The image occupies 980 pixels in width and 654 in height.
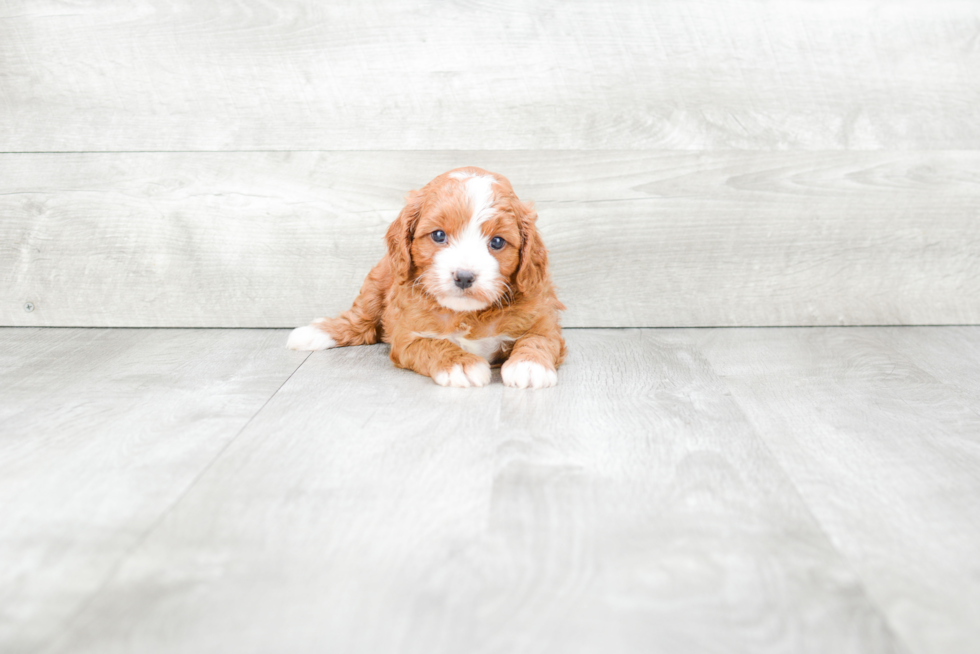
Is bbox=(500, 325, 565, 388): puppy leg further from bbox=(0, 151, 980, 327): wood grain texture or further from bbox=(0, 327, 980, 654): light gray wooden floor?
bbox=(0, 151, 980, 327): wood grain texture

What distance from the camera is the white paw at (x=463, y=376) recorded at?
78.5 inches

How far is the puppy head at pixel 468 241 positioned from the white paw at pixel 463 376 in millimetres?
157

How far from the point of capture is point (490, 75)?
249 centimetres

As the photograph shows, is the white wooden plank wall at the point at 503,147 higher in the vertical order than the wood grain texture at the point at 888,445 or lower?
higher

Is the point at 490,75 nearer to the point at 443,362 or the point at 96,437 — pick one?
the point at 443,362

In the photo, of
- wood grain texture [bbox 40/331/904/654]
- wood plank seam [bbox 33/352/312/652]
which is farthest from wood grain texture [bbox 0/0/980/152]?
wood plank seam [bbox 33/352/312/652]

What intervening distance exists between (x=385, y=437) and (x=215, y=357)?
89 centimetres

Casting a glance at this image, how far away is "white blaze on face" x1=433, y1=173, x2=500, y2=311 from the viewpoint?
1.87 metres

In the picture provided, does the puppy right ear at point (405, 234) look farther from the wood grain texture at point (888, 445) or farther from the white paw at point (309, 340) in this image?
the wood grain texture at point (888, 445)

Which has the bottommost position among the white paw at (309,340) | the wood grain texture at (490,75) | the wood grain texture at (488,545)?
the white paw at (309,340)

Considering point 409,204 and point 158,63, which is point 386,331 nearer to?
point 409,204

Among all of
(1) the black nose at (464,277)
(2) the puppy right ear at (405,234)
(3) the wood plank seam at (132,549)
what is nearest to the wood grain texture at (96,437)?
(3) the wood plank seam at (132,549)

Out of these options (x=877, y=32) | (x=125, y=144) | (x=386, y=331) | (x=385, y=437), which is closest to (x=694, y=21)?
(x=877, y=32)

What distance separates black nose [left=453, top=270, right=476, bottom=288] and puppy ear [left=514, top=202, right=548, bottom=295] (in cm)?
18
